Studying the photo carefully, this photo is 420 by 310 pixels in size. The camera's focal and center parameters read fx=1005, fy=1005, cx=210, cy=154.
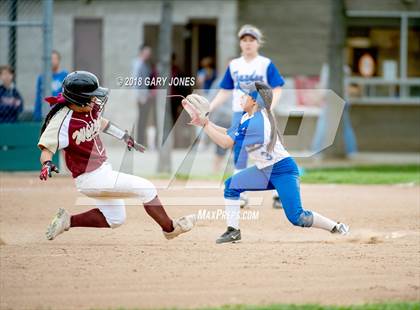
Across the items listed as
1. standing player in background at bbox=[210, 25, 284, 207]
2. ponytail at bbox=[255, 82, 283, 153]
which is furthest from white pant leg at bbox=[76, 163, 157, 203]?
standing player in background at bbox=[210, 25, 284, 207]

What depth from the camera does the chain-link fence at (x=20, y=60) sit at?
56.5 ft

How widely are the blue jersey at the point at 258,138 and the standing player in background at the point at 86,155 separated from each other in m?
1.08

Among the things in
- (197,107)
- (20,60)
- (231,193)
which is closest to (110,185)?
(197,107)

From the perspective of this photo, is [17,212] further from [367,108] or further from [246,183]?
[367,108]

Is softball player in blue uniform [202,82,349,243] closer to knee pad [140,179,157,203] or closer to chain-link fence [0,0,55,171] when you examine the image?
knee pad [140,179,157,203]

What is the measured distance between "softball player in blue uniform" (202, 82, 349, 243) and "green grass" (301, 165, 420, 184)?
6937mm

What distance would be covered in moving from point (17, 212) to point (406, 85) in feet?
50.2

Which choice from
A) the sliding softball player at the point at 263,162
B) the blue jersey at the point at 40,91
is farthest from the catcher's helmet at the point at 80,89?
the blue jersey at the point at 40,91

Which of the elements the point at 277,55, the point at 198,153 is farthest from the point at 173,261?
the point at 277,55

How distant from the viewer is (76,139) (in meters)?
9.62

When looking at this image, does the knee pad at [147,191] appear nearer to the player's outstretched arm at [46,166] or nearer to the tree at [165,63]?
the player's outstretched arm at [46,166]

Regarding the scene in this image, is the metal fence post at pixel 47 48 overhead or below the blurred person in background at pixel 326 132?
overhead

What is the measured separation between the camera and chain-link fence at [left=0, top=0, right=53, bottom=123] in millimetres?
17234

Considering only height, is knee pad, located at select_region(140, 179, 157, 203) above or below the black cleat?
above
